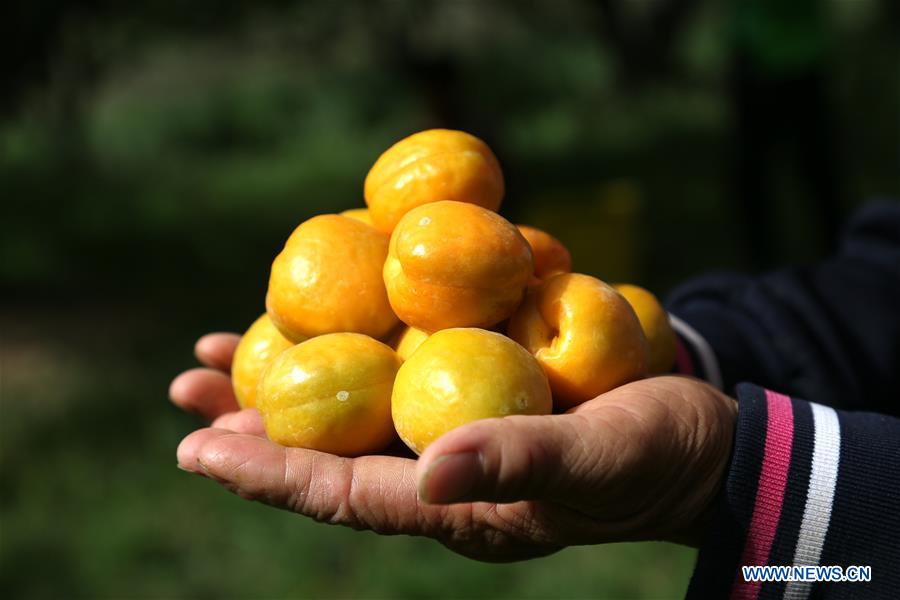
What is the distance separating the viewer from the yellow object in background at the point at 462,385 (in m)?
1.68

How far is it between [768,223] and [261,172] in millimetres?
6691

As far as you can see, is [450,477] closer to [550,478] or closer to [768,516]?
[550,478]

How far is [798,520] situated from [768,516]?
6 centimetres

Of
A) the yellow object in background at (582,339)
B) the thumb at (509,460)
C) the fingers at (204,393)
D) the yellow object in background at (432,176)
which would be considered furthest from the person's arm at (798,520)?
the fingers at (204,393)

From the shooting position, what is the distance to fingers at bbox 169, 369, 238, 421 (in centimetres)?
228

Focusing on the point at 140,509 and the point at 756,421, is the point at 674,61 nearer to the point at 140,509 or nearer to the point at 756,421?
the point at 140,509

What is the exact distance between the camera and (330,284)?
1970 millimetres

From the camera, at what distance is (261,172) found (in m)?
11.3

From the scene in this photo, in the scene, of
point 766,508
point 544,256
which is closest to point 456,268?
point 544,256

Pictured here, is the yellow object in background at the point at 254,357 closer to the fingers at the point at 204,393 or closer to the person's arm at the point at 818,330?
the fingers at the point at 204,393

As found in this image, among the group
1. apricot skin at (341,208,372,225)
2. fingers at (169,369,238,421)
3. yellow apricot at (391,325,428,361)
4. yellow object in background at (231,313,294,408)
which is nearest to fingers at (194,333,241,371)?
fingers at (169,369,238,421)

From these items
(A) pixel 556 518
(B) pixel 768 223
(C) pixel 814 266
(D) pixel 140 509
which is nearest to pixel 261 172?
(B) pixel 768 223

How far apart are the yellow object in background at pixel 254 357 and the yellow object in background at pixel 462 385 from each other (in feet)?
1.49

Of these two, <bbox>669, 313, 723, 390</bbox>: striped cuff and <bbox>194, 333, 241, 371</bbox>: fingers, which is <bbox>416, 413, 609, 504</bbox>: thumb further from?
<bbox>194, 333, 241, 371</bbox>: fingers
